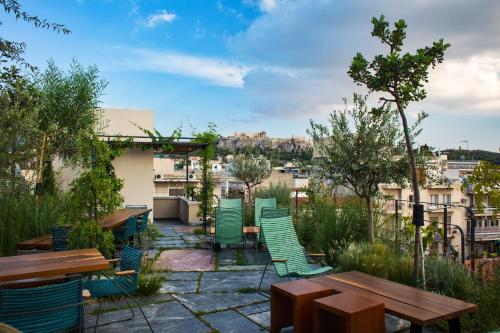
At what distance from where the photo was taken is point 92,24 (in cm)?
950

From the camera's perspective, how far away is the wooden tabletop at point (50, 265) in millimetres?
3372

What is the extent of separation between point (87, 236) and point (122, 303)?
3.13 ft

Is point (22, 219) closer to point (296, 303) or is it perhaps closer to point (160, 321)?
point (160, 321)

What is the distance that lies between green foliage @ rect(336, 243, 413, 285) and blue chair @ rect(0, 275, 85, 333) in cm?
321

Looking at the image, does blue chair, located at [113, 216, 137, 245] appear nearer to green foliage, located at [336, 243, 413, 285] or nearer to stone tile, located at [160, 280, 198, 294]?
stone tile, located at [160, 280, 198, 294]

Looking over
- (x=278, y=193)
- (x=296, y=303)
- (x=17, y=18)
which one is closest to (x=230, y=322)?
(x=296, y=303)

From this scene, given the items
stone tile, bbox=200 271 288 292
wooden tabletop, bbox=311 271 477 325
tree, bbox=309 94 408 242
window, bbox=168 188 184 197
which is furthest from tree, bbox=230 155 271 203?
wooden tabletop, bbox=311 271 477 325

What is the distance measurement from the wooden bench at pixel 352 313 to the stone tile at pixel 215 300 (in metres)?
1.55

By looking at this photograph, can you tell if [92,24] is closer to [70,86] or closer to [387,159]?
[70,86]

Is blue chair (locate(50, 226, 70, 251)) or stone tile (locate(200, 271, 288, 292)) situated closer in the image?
blue chair (locate(50, 226, 70, 251))

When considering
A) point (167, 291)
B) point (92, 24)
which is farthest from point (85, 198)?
point (92, 24)

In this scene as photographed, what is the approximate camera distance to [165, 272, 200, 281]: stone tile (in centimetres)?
572

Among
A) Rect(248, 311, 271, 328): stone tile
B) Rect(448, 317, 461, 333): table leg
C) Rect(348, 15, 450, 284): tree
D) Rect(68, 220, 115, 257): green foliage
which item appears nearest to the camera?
Rect(448, 317, 461, 333): table leg

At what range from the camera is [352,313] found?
2809mm
